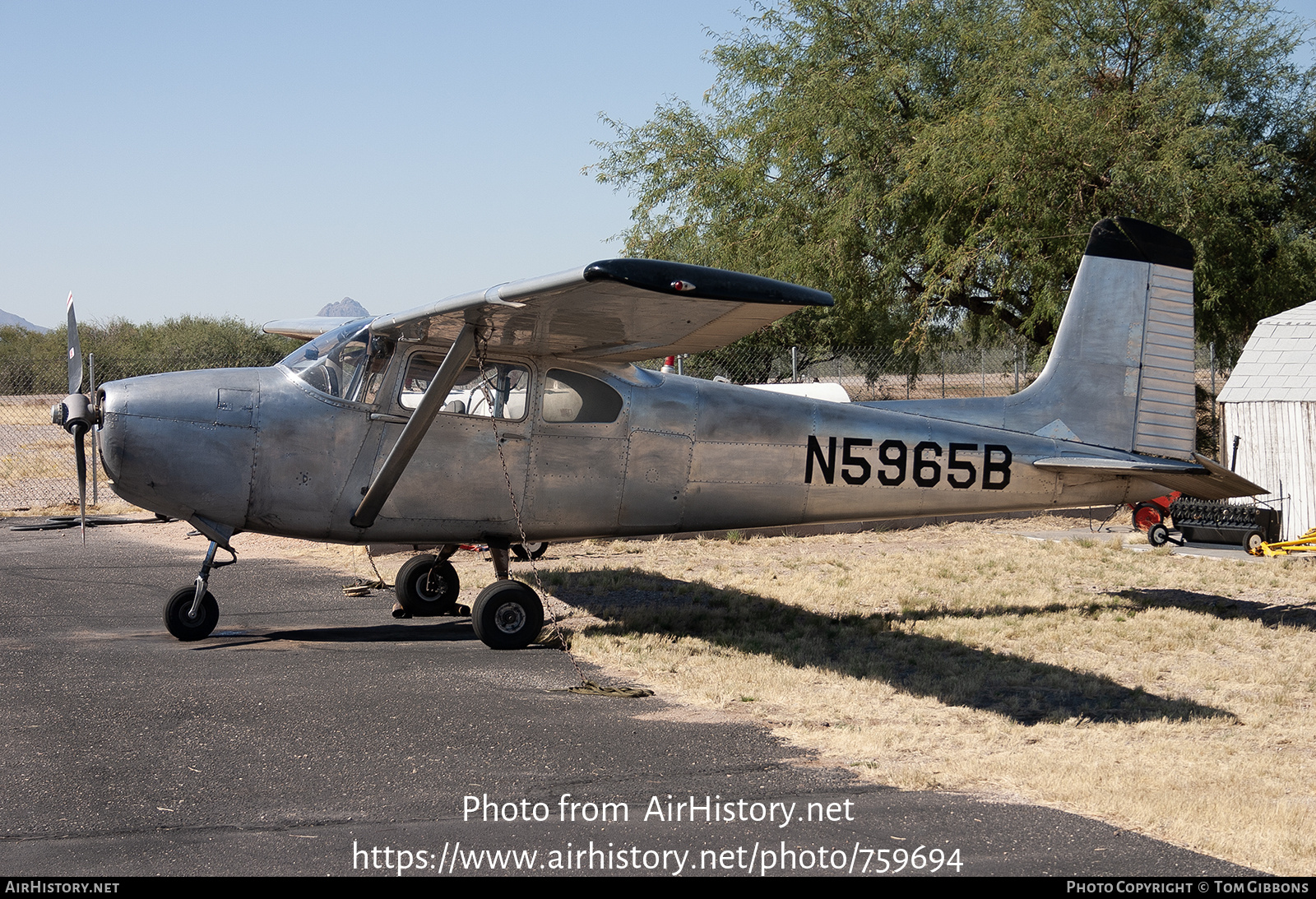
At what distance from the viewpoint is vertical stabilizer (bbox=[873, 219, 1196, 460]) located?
9.70 m

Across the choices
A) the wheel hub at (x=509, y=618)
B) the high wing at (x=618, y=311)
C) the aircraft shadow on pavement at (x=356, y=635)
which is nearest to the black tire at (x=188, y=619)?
the aircraft shadow on pavement at (x=356, y=635)

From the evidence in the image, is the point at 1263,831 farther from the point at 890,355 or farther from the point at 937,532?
the point at 890,355

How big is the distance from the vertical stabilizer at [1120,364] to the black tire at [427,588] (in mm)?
4337

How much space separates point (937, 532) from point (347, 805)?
12.3 metres

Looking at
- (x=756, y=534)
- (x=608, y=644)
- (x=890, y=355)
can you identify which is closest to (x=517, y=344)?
(x=608, y=644)

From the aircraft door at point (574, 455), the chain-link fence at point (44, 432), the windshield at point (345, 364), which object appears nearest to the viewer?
the windshield at point (345, 364)

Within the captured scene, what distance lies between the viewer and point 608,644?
810cm

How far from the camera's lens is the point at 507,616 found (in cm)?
812

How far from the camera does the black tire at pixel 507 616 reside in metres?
8.04

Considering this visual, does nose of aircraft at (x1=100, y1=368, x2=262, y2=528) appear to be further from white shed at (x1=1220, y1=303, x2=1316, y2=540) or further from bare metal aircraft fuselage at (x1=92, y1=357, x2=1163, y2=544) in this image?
white shed at (x1=1220, y1=303, x2=1316, y2=540)

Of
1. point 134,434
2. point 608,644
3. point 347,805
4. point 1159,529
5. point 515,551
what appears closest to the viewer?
point 347,805

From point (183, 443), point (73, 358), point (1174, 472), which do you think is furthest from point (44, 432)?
point (1174, 472)

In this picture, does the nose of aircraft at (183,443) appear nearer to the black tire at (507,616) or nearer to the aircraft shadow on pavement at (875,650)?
the black tire at (507,616)

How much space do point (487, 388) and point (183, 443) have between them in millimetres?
2253
